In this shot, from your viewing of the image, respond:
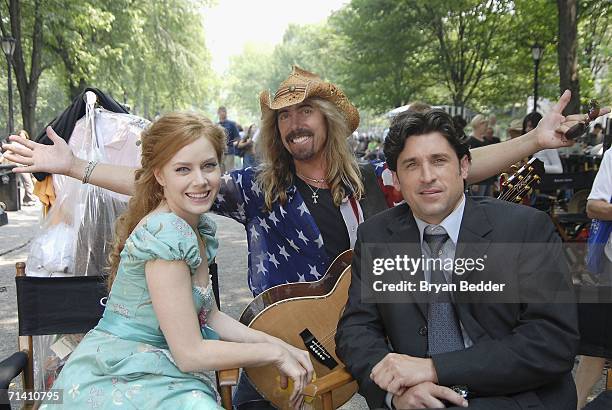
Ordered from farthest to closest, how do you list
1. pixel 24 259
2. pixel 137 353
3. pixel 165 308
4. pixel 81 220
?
pixel 24 259 → pixel 81 220 → pixel 137 353 → pixel 165 308

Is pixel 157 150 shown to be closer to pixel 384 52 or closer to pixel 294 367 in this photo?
pixel 294 367

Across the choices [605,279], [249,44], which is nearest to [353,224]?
[605,279]

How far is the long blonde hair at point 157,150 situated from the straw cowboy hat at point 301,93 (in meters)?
0.73

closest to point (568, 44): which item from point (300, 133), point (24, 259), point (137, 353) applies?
point (300, 133)

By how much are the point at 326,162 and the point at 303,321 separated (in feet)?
2.73

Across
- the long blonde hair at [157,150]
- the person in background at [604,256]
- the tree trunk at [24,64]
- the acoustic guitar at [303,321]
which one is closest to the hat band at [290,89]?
the long blonde hair at [157,150]

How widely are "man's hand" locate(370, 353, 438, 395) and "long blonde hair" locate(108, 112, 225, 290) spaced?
3.25 feet

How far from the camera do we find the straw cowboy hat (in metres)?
2.93

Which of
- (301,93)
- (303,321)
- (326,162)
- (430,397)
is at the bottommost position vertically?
(430,397)

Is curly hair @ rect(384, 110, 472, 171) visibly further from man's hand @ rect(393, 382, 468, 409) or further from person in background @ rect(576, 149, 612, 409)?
person in background @ rect(576, 149, 612, 409)

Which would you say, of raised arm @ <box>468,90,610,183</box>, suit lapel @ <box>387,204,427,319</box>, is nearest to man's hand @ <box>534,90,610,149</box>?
raised arm @ <box>468,90,610,183</box>

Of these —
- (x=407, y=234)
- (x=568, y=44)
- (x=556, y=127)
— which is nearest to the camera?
(x=407, y=234)

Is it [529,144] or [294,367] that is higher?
[529,144]

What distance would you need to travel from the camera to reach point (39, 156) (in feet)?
8.48
